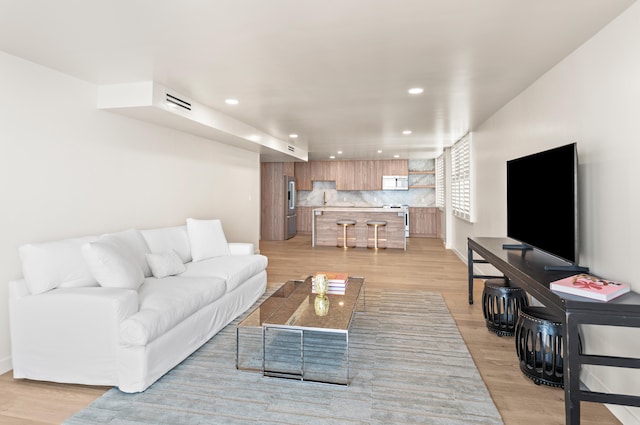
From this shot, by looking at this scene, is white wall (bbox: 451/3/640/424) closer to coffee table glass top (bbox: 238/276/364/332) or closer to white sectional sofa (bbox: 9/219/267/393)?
coffee table glass top (bbox: 238/276/364/332)

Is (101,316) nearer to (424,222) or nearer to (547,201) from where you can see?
(547,201)

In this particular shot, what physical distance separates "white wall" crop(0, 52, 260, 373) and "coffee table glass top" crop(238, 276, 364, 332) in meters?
1.91

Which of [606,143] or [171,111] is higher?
[171,111]

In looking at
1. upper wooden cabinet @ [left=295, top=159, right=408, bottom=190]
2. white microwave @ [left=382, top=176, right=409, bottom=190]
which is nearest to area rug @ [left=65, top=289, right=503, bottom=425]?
white microwave @ [left=382, top=176, right=409, bottom=190]

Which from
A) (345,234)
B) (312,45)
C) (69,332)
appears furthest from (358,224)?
(69,332)

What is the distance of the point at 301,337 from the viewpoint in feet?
8.34

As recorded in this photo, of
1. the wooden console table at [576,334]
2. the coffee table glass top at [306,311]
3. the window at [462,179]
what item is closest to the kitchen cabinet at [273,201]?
the window at [462,179]

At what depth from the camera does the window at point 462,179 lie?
19.4 ft

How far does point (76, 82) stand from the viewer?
3.29 meters

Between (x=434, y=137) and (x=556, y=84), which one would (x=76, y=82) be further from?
(x=434, y=137)

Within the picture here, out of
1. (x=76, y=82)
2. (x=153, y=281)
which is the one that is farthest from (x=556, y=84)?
(x=76, y=82)

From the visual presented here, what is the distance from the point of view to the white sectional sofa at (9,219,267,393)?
7.66ft

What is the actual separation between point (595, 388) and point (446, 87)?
278 centimetres

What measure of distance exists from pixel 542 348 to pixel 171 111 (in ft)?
12.7
